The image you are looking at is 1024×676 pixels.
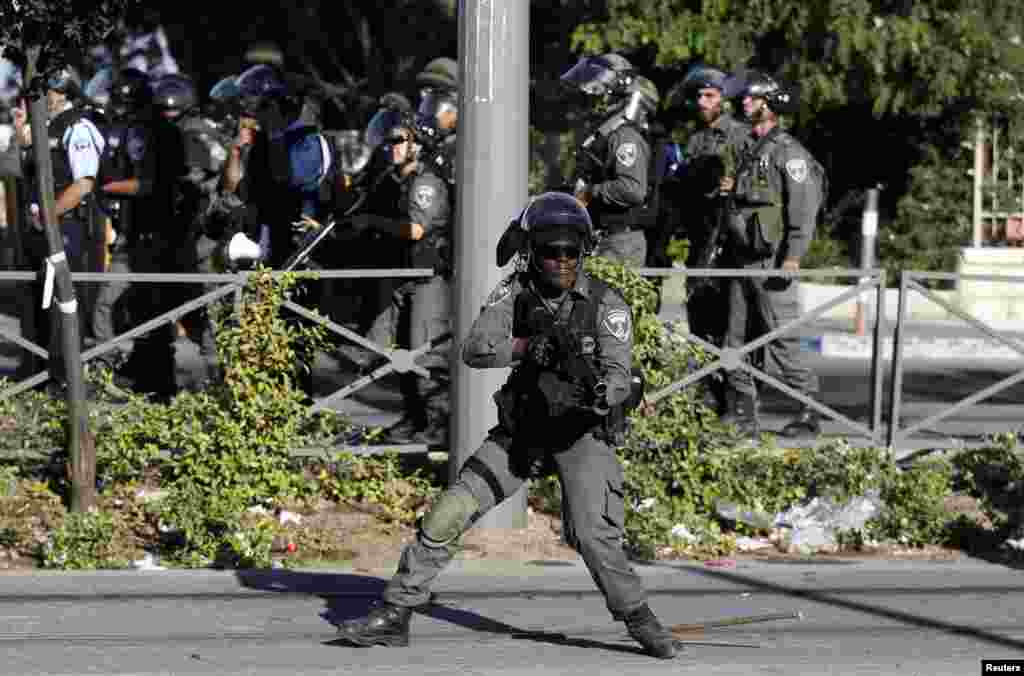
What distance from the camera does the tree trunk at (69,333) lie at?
8.70 m

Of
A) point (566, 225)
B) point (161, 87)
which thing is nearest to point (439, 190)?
point (161, 87)

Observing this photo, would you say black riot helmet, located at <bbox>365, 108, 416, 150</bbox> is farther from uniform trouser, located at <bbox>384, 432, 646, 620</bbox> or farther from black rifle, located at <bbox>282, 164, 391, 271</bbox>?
uniform trouser, located at <bbox>384, 432, 646, 620</bbox>

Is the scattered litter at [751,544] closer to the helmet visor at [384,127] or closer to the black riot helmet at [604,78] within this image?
the black riot helmet at [604,78]

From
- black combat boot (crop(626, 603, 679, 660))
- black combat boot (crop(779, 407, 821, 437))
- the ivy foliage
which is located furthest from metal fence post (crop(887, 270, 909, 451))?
the ivy foliage

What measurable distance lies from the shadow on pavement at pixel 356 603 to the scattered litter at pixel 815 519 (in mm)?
2031

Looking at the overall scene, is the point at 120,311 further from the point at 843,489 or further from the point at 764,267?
the point at 843,489

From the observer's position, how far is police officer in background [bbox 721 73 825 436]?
1042 cm

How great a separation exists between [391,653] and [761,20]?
12.3 metres

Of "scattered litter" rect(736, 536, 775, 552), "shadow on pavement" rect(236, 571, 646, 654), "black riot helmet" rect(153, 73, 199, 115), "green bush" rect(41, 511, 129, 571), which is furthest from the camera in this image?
"black riot helmet" rect(153, 73, 199, 115)

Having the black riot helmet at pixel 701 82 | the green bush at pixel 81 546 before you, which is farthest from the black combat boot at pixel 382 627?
the black riot helmet at pixel 701 82

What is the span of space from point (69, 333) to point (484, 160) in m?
1.96

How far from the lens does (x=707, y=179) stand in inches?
444

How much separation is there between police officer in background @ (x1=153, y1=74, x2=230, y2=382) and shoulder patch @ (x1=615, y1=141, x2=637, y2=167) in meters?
2.38

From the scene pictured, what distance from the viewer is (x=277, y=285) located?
924cm
